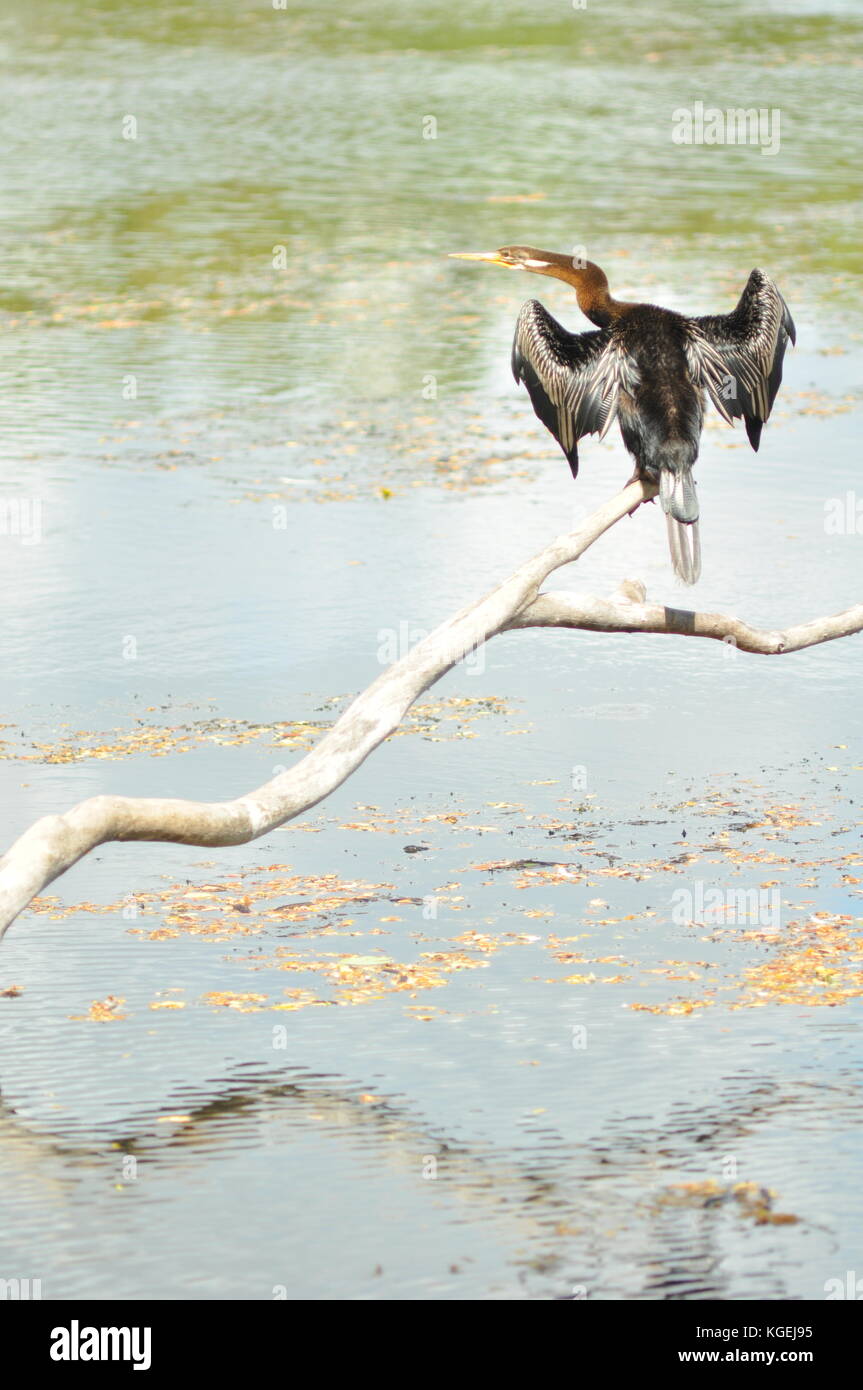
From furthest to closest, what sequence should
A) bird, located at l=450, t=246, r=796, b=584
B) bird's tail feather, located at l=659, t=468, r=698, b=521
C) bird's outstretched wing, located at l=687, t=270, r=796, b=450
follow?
bird's outstretched wing, located at l=687, t=270, r=796, b=450, bird, located at l=450, t=246, r=796, b=584, bird's tail feather, located at l=659, t=468, r=698, b=521

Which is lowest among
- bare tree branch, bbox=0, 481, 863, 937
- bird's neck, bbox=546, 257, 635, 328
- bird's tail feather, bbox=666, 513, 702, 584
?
bare tree branch, bbox=0, 481, 863, 937

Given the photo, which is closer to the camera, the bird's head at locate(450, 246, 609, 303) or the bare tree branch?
the bare tree branch

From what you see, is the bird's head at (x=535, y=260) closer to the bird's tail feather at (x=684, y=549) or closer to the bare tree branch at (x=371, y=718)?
the bare tree branch at (x=371, y=718)

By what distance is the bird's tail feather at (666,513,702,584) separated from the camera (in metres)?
8.43

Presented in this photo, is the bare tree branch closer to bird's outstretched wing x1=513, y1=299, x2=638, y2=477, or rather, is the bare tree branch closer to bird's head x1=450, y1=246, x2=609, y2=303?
bird's outstretched wing x1=513, y1=299, x2=638, y2=477

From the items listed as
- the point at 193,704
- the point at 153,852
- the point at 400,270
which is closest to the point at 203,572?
the point at 193,704

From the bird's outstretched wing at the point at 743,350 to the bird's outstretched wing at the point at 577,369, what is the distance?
0.29 metres

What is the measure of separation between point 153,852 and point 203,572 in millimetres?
4490

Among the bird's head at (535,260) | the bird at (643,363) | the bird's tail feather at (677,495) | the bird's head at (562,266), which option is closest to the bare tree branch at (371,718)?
the bird's tail feather at (677,495)

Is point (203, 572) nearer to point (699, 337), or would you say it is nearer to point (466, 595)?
point (466, 595)

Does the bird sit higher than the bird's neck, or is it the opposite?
the bird's neck

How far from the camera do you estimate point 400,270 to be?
2222 cm

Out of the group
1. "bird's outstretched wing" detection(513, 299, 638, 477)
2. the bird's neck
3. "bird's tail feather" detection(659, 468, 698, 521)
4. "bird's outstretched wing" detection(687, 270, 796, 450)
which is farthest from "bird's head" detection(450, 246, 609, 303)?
"bird's tail feather" detection(659, 468, 698, 521)

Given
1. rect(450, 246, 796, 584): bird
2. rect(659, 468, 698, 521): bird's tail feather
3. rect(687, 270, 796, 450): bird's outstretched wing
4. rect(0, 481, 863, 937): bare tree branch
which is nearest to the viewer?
rect(0, 481, 863, 937): bare tree branch
